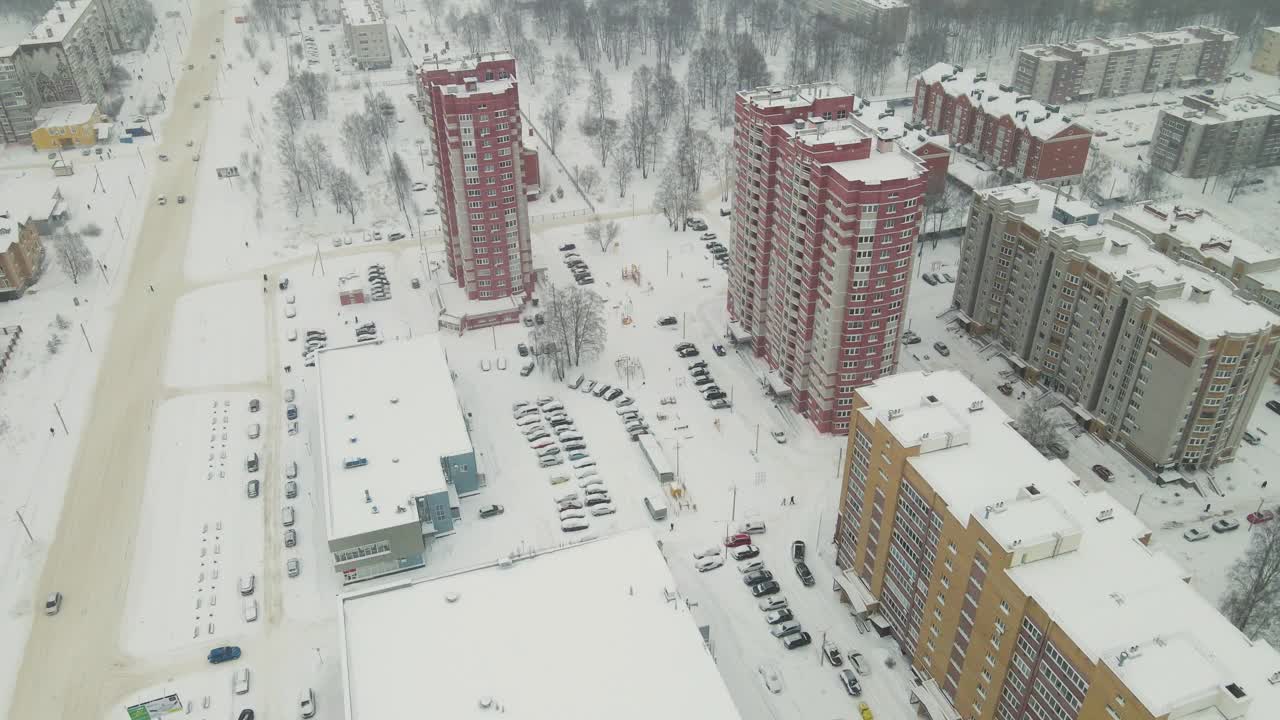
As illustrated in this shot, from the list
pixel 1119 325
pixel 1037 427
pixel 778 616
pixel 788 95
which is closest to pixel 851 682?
pixel 778 616

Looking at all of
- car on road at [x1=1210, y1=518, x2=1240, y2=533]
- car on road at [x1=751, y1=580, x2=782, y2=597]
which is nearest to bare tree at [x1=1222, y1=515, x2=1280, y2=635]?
car on road at [x1=1210, y1=518, x2=1240, y2=533]

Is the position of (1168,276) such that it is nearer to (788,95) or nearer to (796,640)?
(788,95)

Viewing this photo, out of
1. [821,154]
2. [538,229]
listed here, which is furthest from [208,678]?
[538,229]

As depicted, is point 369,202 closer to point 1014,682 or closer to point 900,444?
point 900,444

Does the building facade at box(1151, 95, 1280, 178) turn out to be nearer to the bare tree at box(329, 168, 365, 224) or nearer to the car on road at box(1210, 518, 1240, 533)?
the car on road at box(1210, 518, 1240, 533)

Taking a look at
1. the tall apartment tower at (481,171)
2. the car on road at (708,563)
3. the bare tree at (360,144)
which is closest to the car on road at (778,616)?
the car on road at (708,563)

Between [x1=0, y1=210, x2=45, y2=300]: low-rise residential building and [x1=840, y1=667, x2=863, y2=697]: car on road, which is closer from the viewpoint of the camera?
[x1=840, y1=667, x2=863, y2=697]: car on road

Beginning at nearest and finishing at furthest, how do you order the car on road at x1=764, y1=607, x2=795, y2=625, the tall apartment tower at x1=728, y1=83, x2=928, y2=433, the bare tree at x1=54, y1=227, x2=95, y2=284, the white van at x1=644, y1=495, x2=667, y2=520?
the car on road at x1=764, y1=607, x2=795, y2=625, the tall apartment tower at x1=728, y1=83, x2=928, y2=433, the white van at x1=644, y1=495, x2=667, y2=520, the bare tree at x1=54, y1=227, x2=95, y2=284
